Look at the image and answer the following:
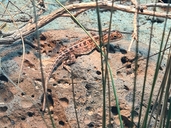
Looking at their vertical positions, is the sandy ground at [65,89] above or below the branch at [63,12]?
below

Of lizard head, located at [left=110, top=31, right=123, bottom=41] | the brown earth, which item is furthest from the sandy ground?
lizard head, located at [left=110, top=31, right=123, bottom=41]

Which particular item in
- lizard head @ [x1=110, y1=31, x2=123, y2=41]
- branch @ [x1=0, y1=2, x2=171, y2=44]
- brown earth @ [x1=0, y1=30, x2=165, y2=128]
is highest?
branch @ [x1=0, y1=2, x2=171, y2=44]

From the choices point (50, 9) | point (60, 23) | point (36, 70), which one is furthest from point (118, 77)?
point (50, 9)

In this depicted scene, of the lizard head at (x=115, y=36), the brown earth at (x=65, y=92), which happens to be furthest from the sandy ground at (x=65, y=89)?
the lizard head at (x=115, y=36)

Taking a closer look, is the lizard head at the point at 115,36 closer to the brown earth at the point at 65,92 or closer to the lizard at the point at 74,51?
the lizard at the point at 74,51

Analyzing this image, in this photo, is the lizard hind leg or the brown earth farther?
the lizard hind leg

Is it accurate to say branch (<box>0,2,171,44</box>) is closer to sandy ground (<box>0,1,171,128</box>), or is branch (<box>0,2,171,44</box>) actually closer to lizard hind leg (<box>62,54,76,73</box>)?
sandy ground (<box>0,1,171,128</box>)

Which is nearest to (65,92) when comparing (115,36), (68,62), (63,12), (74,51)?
(68,62)

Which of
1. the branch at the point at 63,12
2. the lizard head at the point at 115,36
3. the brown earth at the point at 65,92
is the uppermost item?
the branch at the point at 63,12
